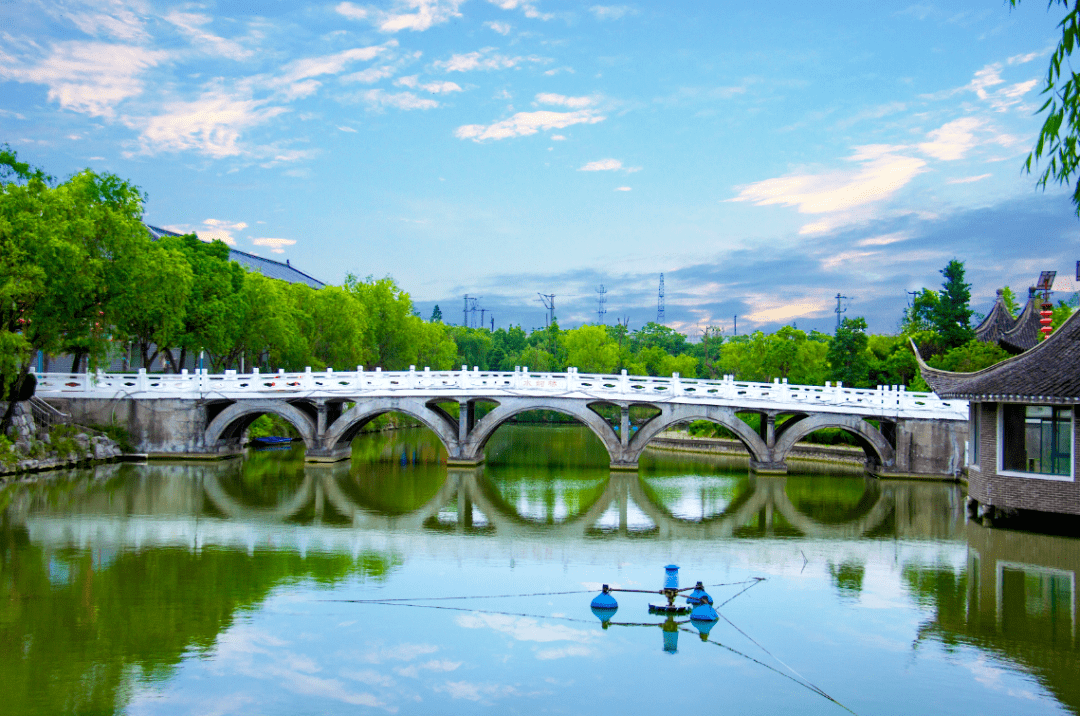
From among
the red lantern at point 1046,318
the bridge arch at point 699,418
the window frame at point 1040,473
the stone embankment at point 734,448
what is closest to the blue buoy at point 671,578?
the window frame at point 1040,473

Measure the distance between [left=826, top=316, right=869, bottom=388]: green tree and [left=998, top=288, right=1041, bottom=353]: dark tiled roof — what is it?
8727 millimetres

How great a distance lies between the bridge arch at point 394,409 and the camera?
27750mm

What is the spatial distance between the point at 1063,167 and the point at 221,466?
2670 cm

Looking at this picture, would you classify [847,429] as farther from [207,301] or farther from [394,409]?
[207,301]

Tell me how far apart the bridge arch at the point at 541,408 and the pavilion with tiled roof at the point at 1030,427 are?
12.0m

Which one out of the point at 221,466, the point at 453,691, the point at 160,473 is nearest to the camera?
the point at 453,691

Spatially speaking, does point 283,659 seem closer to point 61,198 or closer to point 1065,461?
point 1065,461

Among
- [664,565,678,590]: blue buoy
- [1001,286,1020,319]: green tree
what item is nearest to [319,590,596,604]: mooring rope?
[664,565,678,590]: blue buoy

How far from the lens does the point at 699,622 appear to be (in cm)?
1073

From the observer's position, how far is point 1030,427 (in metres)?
17.7

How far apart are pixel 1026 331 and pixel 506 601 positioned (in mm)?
22965

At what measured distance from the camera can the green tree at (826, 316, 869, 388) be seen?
3626 centimetres

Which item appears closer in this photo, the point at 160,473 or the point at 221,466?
the point at 160,473

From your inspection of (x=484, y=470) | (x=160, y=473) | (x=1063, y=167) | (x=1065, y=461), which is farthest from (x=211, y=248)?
(x=1063, y=167)
